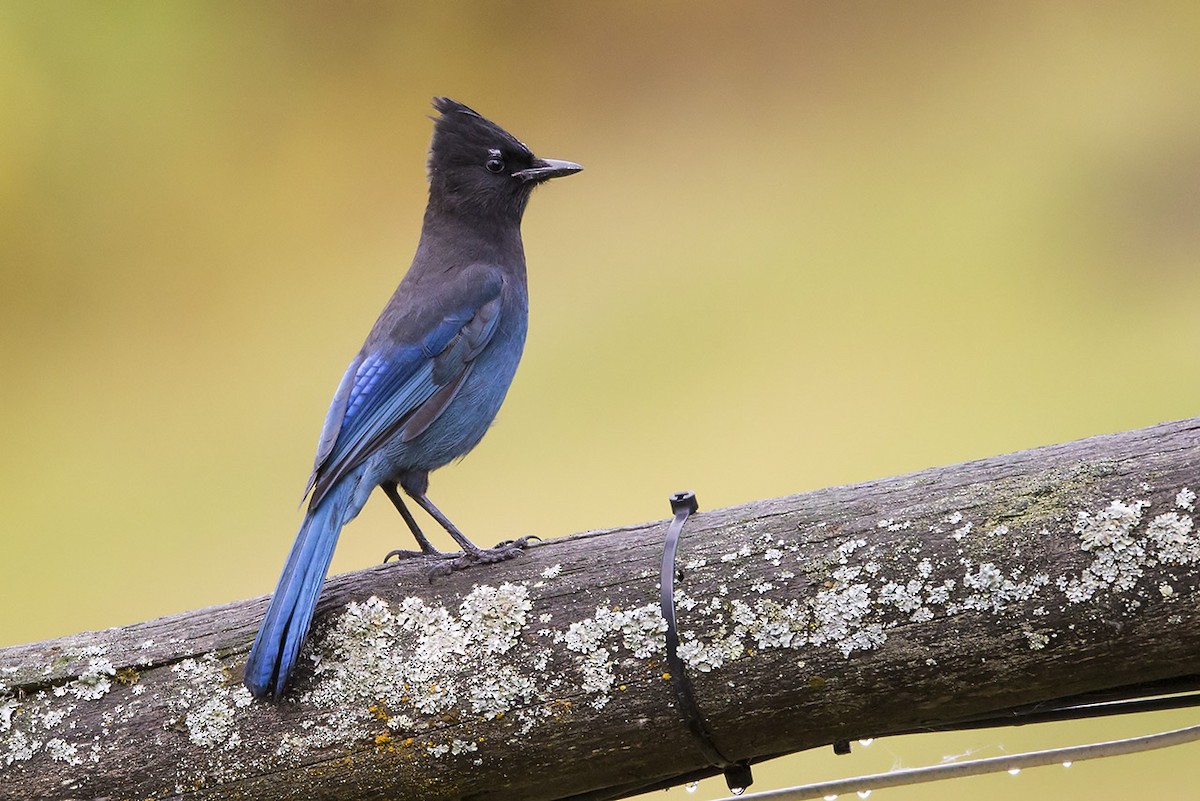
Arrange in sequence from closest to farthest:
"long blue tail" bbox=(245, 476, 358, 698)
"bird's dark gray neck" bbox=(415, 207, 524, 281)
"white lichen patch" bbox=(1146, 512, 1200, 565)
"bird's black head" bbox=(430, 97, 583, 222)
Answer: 1. "white lichen patch" bbox=(1146, 512, 1200, 565)
2. "long blue tail" bbox=(245, 476, 358, 698)
3. "bird's dark gray neck" bbox=(415, 207, 524, 281)
4. "bird's black head" bbox=(430, 97, 583, 222)

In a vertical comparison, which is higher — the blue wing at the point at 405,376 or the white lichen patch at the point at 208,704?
the blue wing at the point at 405,376

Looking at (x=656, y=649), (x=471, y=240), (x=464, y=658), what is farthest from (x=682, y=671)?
(x=471, y=240)

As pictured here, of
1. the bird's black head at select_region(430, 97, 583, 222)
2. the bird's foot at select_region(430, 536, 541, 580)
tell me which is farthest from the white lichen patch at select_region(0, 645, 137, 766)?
the bird's black head at select_region(430, 97, 583, 222)

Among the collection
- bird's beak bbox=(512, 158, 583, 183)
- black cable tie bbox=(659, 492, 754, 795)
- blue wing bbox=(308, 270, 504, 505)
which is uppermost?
bird's beak bbox=(512, 158, 583, 183)

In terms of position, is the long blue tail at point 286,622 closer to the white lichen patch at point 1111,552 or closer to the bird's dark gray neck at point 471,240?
the white lichen patch at point 1111,552

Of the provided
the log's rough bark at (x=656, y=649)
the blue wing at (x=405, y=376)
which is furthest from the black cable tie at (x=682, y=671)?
the blue wing at (x=405, y=376)

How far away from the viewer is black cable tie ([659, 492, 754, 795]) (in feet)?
5.83

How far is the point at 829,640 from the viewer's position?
5.63 feet

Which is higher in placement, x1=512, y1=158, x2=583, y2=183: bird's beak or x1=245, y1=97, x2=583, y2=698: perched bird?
x1=512, y1=158, x2=583, y2=183: bird's beak

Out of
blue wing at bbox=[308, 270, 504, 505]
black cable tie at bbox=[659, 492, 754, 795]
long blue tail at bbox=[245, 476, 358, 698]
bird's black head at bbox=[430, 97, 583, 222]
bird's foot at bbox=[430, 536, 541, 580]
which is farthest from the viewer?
bird's black head at bbox=[430, 97, 583, 222]

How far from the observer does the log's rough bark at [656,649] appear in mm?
1630

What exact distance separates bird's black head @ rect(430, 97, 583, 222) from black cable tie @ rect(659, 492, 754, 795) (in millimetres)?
1669

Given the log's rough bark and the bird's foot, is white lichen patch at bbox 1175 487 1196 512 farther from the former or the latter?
the bird's foot

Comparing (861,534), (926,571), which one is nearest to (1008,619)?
(926,571)
